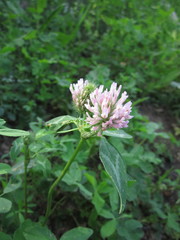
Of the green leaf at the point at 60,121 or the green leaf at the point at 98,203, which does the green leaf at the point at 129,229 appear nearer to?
the green leaf at the point at 98,203

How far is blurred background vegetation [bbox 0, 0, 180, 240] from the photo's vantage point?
209 centimetres

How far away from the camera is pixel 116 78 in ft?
10.1

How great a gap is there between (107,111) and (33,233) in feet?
2.27

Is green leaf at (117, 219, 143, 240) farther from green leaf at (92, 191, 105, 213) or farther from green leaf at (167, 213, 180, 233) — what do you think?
green leaf at (167, 213, 180, 233)

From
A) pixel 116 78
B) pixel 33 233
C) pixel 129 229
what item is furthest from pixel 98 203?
pixel 116 78

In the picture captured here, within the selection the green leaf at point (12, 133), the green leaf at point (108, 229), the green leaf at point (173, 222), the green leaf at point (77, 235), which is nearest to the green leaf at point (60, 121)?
the green leaf at point (12, 133)

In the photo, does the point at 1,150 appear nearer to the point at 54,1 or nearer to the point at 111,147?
the point at 111,147

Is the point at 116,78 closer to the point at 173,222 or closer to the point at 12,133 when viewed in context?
the point at 173,222

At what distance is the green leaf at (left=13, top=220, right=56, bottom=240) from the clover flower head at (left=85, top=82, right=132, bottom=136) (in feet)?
1.83

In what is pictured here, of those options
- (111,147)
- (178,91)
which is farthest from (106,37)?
(111,147)

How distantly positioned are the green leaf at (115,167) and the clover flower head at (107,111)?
80mm

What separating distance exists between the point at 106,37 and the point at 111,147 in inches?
115

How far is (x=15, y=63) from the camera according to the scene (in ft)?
9.43

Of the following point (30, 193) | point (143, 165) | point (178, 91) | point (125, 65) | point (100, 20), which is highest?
point (100, 20)
